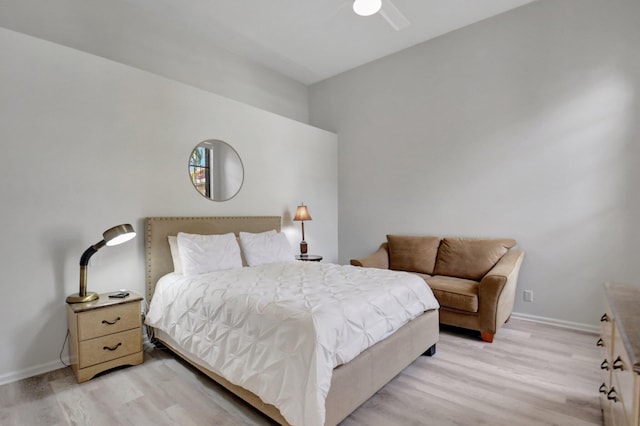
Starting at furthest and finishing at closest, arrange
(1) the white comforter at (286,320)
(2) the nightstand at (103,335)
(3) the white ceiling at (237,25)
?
1. (3) the white ceiling at (237,25)
2. (2) the nightstand at (103,335)
3. (1) the white comforter at (286,320)

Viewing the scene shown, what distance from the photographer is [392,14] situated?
286cm

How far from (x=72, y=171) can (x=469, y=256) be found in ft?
13.2

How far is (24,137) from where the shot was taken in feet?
7.80

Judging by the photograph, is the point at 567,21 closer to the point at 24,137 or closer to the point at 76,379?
the point at 24,137

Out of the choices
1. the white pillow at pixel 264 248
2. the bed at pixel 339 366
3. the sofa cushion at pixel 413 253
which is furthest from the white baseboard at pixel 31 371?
the sofa cushion at pixel 413 253

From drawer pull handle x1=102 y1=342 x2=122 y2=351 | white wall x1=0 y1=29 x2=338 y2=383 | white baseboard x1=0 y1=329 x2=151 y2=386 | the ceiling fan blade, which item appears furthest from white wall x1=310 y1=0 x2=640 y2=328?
white baseboard x1=0 y1=329 x2=151 y2=386

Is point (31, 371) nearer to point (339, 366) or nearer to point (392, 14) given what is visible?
point (339, 366)

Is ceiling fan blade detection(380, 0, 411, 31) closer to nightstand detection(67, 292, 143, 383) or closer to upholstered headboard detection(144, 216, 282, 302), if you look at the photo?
upholstered headboard detection(144, 216, 282, 302)

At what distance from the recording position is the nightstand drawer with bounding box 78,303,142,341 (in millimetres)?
2273

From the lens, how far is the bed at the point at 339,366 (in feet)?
5.62

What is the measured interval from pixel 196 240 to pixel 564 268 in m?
3.84

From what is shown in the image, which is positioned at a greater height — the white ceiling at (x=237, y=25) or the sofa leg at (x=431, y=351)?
the white ceiling at (x=237, y=25)

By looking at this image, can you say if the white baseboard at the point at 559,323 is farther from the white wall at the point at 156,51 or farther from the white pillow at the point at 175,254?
the white wall at the point at 156,51

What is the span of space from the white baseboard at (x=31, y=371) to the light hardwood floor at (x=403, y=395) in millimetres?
57
